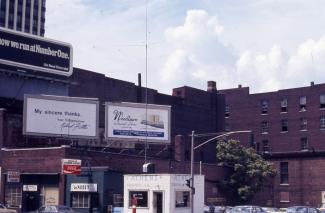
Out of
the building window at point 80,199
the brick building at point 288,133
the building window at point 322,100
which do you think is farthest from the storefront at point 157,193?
the building window at point 322,100

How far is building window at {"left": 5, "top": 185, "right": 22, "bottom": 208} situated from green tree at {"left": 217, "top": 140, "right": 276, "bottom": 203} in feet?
89.0

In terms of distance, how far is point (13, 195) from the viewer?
5756 cm

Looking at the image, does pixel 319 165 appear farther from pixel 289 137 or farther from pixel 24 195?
pixel 24 195

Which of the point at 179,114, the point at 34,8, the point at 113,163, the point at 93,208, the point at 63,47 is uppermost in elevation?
the point at 34,8

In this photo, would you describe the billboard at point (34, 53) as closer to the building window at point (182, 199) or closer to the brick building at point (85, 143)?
the brick building at point (85, 143)

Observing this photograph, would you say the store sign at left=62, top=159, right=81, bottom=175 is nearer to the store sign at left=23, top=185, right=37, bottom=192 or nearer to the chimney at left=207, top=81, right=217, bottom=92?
the store sign at left=23, top=185, right=37, bottom=192

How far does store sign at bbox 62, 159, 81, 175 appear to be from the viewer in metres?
52.8

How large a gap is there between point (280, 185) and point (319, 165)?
7.43 meters

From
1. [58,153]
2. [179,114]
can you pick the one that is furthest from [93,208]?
[179,114]

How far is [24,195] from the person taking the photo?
186 ft

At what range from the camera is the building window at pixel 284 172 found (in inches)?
3435

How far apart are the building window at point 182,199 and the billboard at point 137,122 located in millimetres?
18592

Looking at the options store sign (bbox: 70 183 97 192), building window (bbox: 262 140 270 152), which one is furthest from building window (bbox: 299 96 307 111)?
store sign (bbox: 70 183 97 192)

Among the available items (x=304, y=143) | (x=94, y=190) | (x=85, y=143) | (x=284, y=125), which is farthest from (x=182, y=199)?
(x=284, y=125)
